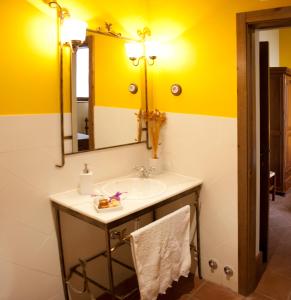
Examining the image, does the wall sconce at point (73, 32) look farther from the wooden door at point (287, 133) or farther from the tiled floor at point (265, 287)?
the wooden door at point (287, 133)

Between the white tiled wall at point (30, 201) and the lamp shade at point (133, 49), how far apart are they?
0.75 metres

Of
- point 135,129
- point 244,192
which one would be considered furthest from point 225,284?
point 135,129

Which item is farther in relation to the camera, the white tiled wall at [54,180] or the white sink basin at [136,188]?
the white sink basin at [136,188]

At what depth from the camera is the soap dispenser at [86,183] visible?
78.1 inches

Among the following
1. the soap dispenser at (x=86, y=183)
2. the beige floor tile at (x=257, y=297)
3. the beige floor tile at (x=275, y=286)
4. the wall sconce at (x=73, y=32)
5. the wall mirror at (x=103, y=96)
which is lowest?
the beige floor tile at (x=257, y=297)

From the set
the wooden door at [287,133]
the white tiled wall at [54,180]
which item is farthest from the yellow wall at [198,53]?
the wooden door at [287,133]

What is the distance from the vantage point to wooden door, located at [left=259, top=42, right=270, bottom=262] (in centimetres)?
242

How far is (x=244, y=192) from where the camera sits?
2133 mm

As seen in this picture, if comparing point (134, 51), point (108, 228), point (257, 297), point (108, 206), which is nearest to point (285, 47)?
point (134, 51)

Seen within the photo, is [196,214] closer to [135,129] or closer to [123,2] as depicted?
[135,129]

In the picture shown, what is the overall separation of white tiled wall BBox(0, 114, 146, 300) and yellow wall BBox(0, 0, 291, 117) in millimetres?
142

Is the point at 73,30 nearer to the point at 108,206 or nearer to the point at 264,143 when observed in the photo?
the point at 108,206

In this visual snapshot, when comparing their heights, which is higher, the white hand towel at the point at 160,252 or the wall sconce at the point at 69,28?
the wall sconce at the point at 69,28

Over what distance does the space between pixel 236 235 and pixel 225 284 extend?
0.41 meters
